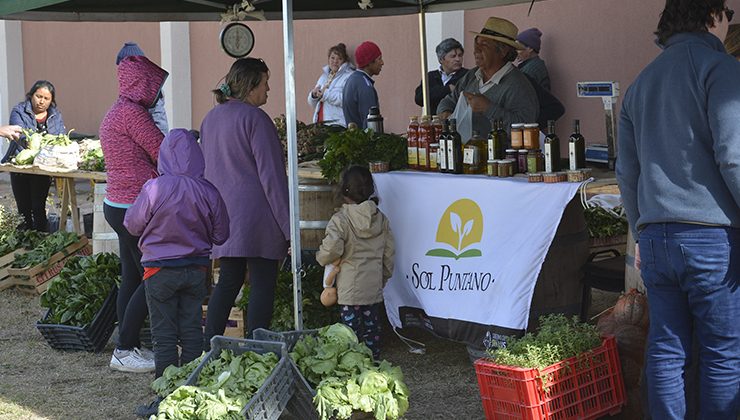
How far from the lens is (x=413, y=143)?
6172mm

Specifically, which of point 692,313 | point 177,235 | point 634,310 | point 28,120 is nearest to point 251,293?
point 177,235

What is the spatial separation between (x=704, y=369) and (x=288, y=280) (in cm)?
327

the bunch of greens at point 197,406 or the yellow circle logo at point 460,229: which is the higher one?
the yellow circle logo at point 460,229

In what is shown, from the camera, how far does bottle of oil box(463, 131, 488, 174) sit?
5742 millimetres

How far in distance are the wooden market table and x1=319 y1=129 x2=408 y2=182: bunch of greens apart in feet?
9.72

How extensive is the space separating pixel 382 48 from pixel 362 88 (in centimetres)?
324

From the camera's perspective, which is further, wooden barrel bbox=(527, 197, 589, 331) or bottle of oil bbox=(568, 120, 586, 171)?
wooden barrel bbox=(527, 197, 589, 331)

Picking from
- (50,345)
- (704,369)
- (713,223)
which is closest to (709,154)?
(713,223)

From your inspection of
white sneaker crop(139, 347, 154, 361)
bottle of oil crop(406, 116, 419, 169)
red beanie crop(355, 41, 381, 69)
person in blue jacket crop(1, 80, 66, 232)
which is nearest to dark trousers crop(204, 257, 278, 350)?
white sneaker crop(139, 347, 154, 361)

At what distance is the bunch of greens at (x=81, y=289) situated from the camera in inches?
266

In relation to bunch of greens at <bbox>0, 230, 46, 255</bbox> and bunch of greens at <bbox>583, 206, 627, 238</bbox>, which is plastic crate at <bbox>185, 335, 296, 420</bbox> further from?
bunch of greens at <bbox>0, 230, 46, 255</bbox>

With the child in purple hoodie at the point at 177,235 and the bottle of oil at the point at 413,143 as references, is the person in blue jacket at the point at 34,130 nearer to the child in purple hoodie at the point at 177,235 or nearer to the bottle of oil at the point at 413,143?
the bottle of oil at the point at 413,143

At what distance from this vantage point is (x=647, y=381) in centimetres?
404

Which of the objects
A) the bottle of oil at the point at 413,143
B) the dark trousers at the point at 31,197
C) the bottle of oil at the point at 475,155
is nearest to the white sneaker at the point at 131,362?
the bottle of oil at the point at 413,143
